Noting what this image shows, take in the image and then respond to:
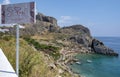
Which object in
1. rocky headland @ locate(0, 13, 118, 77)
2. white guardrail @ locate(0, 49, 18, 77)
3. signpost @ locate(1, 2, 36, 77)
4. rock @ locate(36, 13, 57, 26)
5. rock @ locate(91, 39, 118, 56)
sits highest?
rock @ locate(36, 13, 57, 26)

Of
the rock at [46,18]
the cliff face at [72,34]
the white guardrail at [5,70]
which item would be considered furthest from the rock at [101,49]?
the white guardrail at [5,70]

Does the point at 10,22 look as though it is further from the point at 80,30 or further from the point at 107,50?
the point at 80,30

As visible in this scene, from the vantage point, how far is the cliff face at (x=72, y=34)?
87.7 meters

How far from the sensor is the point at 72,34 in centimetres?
10675

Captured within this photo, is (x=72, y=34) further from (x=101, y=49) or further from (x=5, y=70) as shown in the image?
(x=5, y=70)

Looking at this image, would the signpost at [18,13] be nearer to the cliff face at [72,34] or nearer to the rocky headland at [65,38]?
the rocky headland at [65,38]

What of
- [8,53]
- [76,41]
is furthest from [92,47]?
[8,53]

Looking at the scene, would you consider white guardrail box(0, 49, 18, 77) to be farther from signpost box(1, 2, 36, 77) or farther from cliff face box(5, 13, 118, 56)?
cliff face box(5, 13, 118, 56)

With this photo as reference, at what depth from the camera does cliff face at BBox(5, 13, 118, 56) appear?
87.7 meters

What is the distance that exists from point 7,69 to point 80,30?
111m

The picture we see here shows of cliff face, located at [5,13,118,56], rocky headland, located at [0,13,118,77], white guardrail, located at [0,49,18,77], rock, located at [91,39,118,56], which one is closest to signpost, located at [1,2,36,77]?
white guardrail, located at [0,49,18,77]

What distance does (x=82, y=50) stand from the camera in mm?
84188

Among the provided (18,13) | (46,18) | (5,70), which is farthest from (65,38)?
(18,13)

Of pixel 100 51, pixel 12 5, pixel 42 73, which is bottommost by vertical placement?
pixel 100 51
